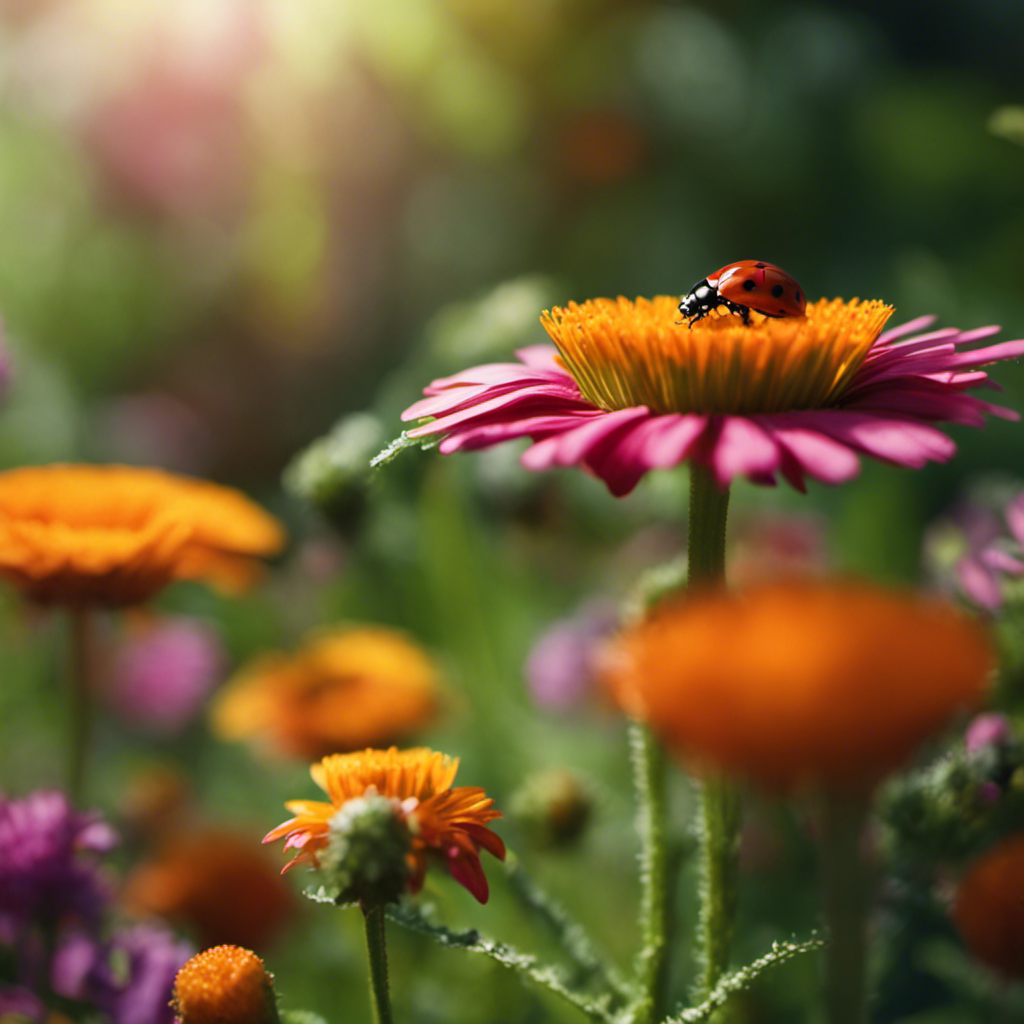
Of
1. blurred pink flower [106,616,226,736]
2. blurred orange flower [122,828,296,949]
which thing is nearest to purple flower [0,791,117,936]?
blurred orange flower [122,828,296,949]

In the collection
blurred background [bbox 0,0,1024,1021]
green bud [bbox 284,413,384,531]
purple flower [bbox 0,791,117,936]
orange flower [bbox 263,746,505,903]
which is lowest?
orange flower [bbox 263,746,505,903]

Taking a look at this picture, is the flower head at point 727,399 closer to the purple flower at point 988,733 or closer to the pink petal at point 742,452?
the pink petal at point 742,452

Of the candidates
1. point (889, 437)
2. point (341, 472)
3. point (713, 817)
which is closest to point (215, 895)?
point (341, 472)

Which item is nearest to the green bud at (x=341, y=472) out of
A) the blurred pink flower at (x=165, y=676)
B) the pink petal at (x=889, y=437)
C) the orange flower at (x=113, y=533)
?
the orange flower at (x=113, y=533)

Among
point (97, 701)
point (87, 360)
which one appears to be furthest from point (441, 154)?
point (97, 701)

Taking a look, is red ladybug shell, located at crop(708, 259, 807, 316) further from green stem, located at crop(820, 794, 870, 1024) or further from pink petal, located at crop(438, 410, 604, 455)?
green stem, located at crop(820, 794, 870, 1024)

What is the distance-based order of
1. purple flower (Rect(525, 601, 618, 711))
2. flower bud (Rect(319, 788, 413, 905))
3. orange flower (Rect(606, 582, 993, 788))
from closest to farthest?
1. orange flower (Rect(606, 582, 993, 788))
2. flower bud (Rect(319, 788, 413, 905))
3. purple flower (Rect(525, 601, 618, 711))
